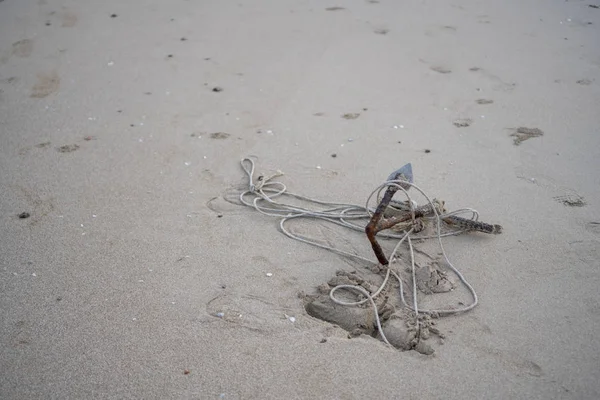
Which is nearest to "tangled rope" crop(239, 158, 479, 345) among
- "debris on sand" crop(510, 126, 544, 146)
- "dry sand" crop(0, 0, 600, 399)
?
"dry sand" crop(0, 0, 600, 399)

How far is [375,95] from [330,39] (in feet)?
3.14

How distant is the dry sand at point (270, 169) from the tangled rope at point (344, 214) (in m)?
0.06

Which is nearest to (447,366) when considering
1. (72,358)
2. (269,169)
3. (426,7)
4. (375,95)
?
(72,358)

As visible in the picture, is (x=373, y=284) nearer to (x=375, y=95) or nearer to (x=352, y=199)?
(x=352, y=199)

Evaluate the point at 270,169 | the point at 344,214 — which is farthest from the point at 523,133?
the point at 270,169

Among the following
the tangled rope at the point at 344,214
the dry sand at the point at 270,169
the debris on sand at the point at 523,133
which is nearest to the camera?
the dry sand at the point at 270,169

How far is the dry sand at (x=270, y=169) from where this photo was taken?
2049 millimetres

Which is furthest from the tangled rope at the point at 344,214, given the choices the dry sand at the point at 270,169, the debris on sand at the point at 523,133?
the debris on sand at the point at 523,133

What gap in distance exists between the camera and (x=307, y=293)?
238 centimetres

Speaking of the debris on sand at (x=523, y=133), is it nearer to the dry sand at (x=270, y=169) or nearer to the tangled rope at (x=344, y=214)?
the dry sand at (x=270, y=169)

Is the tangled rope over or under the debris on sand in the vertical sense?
under

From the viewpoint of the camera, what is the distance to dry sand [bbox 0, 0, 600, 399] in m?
2.05

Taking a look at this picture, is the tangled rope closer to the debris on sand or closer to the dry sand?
the dry sand

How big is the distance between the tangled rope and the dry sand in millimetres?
63
